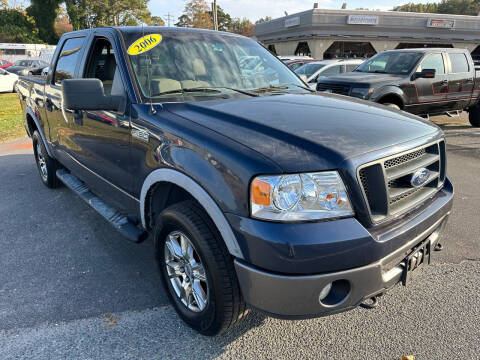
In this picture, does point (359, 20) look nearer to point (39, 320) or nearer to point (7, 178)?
point (7, 178)

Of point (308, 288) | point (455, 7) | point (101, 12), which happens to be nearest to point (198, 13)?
point (101, 12)

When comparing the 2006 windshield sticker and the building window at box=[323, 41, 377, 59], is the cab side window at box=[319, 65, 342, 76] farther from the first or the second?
the building window at box=[323, 41, 377, 59]

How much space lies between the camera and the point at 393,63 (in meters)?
8.84

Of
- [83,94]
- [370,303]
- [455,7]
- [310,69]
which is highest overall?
[455,7]

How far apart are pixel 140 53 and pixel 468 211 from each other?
402 centimetres

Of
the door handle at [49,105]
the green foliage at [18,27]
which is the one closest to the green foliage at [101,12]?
the green foliage at [18,27]

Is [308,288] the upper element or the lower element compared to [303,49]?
lower

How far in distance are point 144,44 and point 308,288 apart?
228cm

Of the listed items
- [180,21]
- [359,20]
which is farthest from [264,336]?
[180,21]

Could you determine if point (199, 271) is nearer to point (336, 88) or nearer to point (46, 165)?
point (46, 165)

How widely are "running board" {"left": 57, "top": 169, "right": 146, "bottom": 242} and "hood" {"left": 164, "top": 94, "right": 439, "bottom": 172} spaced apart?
1018mm

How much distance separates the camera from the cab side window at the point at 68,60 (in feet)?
12.7

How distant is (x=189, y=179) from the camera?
215 centimetres

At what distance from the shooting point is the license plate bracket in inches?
84.0
